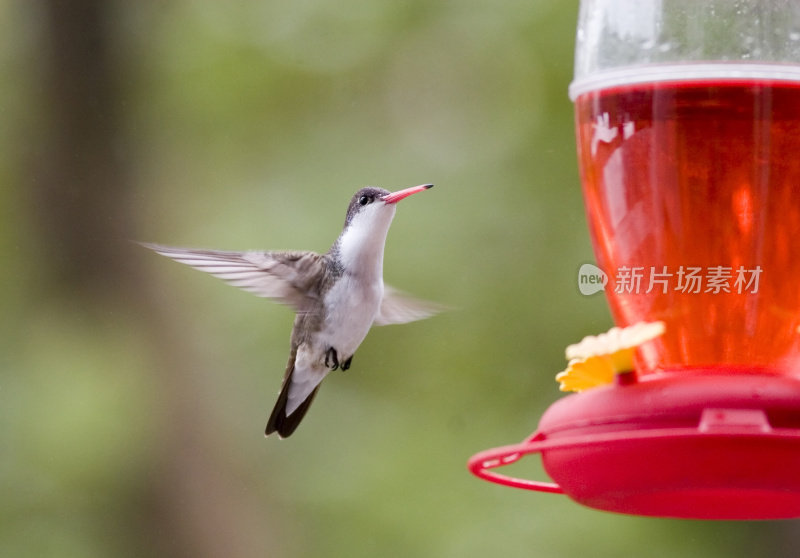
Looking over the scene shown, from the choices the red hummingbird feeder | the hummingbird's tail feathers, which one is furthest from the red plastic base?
the hummingbird's tail feathers

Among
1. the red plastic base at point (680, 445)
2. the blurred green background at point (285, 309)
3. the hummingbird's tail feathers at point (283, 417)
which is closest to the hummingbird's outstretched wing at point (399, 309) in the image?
the hummingbird's tail feathers at point (283, 417)

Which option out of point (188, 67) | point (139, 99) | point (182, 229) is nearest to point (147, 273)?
point (182, 229)

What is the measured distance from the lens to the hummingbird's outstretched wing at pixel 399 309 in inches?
171

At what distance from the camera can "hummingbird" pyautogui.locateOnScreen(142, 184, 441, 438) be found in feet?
12.5

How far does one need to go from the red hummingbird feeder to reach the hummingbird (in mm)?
836

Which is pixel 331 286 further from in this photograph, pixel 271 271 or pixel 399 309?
pixel 399 309

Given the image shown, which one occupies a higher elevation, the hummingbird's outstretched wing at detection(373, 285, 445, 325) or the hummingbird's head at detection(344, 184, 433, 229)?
the hummingbird's head at detection(344, 184, 433, 229)

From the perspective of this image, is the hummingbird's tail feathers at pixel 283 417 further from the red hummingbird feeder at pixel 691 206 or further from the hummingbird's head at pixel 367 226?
the red hummingbird feeder at pixel 691 206

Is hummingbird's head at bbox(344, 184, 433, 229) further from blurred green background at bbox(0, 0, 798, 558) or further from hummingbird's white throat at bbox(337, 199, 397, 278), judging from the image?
blurred green background at bbox(0, 0, 798, 558)

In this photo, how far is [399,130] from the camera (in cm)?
826

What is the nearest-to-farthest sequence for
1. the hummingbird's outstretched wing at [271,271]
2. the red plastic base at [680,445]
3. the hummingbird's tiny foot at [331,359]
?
the red plastic base at [680,445], the hummingbird's outstretched wing at [271,271], the hummingbird's tiny foot at [331,359]

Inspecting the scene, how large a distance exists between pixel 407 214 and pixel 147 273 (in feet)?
5.65

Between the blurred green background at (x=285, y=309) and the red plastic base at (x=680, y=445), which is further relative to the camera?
the blurred green background at (x=285, y=309)

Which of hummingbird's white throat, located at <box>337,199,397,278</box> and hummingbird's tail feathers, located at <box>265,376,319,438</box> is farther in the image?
hummingbird's tail feathers, located at <box>265,376,319,438</box>
